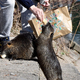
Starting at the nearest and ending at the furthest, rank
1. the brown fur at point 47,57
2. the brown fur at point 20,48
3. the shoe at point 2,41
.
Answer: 1. the brown fur at point 47,57
2. the brown fur at point 20,48
3. the shoe at point 2,41

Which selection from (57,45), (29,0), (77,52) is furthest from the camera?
(77,52)

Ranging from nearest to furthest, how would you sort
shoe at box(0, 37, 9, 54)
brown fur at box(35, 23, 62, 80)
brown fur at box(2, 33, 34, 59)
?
1. brown fur at box(35, 23, 62, 80)
2. brown fur at box(2, 33, 34, 59)
3. shoe at box(0, 37, 9, 54)

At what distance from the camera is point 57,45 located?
5.43 m

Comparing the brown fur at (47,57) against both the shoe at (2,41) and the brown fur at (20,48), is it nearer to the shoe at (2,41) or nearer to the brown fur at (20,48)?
the brown fur at (20,48)

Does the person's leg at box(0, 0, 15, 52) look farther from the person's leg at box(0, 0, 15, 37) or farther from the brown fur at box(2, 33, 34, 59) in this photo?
the brown fur at box(2, 33, 34, 59)

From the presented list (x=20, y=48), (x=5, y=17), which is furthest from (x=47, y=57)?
(x=5, y=17)

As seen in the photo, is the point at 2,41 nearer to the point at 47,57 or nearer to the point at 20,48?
the point at 20,48

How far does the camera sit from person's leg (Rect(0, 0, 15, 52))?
232 cm

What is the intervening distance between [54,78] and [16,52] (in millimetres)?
700

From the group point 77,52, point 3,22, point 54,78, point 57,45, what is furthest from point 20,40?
point 77,52

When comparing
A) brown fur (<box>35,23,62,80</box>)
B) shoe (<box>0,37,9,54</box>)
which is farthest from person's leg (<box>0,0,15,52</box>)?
brown fur (<box>35,23,62,80</box>)

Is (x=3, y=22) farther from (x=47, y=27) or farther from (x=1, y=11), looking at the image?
(x=47, y=27)

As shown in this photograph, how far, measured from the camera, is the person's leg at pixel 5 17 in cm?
232

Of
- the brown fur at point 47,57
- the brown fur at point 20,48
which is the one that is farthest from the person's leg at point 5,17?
the brown fur at point 47,57
